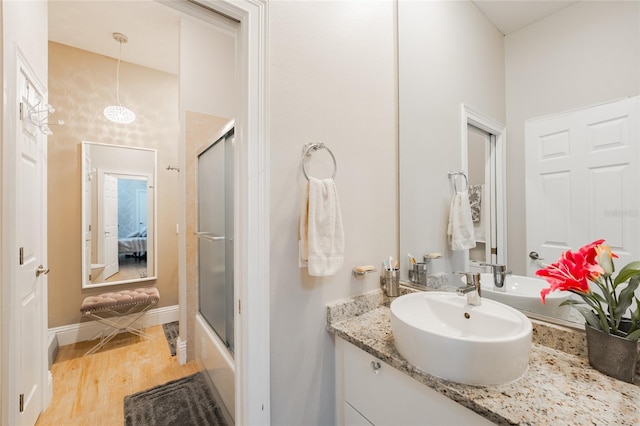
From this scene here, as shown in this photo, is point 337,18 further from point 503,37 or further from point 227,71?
point 227,71

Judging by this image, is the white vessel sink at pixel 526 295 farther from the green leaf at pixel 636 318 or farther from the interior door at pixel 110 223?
the interior door at pixel 110 223

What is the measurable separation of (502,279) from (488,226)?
222 mm

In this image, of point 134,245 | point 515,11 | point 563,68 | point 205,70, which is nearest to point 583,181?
point 563,68

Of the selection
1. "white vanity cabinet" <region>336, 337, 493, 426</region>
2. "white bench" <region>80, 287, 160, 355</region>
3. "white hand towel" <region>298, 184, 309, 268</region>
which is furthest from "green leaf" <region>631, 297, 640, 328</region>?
"white bench" <region>80, 287, 160, 355</region>

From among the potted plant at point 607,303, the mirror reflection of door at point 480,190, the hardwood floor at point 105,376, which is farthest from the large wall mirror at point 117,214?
the potted plant at point 607,303

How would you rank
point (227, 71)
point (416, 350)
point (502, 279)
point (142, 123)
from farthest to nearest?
point (142, 123)
point (227, 71)
point (502, 279)
point (416, 350)

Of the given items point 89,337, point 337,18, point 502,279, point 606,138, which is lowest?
point 89,337

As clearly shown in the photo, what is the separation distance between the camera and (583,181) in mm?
897

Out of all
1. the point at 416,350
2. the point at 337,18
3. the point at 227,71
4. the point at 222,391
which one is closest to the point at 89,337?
the point at 222,391

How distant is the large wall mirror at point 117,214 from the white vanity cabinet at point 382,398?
273cm

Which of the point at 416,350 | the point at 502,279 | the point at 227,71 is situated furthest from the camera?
the point at 227,71

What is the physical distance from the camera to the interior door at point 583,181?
2.68 ft

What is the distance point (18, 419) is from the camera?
133 centimetres

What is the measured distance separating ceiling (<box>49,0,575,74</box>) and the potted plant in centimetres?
241
